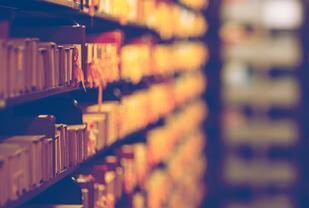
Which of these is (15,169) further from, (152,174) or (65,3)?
(152,174)

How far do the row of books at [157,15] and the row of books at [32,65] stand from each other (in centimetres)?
59

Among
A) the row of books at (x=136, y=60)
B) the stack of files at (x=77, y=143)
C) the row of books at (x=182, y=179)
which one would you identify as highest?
the row of books at (x=136, y=60)

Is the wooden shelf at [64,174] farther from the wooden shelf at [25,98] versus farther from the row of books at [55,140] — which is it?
the wooden shelf at [25,98]

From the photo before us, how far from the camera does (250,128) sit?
10594 mm

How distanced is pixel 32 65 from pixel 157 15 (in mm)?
3521

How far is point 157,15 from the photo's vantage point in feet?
20.2

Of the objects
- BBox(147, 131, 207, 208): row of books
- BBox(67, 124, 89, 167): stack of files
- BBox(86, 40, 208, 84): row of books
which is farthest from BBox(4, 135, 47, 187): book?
BBox(147, 131, 207, 208): row of books

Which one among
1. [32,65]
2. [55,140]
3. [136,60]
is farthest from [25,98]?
[136,60]

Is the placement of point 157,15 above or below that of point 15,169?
above

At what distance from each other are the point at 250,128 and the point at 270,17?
60.2 inches

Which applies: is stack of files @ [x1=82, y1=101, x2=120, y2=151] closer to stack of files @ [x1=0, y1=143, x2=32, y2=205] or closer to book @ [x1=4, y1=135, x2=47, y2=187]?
book @ [x1=4, y1=135, x2=47, y2=187]

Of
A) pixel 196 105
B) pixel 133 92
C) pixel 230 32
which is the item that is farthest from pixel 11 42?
pixel 230 32

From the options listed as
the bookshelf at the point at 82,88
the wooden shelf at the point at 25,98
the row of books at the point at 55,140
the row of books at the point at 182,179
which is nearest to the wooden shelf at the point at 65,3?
the bookshelf at the point at 82,88

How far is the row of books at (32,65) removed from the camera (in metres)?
2.44
